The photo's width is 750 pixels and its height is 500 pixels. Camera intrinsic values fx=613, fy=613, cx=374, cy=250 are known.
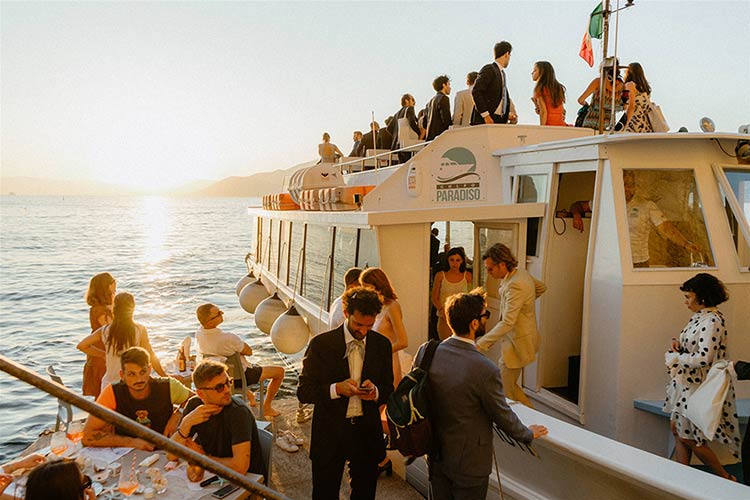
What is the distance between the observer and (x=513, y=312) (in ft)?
17.9

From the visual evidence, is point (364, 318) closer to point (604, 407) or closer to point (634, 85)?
point (604, 407)

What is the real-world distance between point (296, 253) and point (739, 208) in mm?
7756

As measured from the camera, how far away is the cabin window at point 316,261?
30.6 feet

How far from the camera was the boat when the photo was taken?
164 inches

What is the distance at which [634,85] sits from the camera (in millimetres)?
6902

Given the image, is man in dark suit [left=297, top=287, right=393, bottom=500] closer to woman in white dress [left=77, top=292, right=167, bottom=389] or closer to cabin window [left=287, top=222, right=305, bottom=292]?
woman in white dress [left=77, top=292, right=167, bottom=389]

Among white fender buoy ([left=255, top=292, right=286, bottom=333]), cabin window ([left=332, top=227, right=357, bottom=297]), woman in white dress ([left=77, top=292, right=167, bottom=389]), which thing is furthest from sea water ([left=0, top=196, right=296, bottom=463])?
woman in white dress ([left=77, top=292, right=167, bottom=389])

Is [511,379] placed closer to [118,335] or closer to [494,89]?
[118,335]

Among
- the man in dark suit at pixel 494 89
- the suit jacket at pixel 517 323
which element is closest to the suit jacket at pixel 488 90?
the man in dark suit at pixel 494 89

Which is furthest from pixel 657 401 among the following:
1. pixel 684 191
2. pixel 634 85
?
pixel 634 85

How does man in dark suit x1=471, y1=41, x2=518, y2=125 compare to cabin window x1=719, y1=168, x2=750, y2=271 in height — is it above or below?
above

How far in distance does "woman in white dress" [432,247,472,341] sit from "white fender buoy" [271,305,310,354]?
2.67 meters

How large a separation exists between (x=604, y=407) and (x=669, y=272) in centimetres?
134

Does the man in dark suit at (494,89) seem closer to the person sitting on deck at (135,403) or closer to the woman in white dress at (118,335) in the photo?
the woman in white dress at (118,335)
